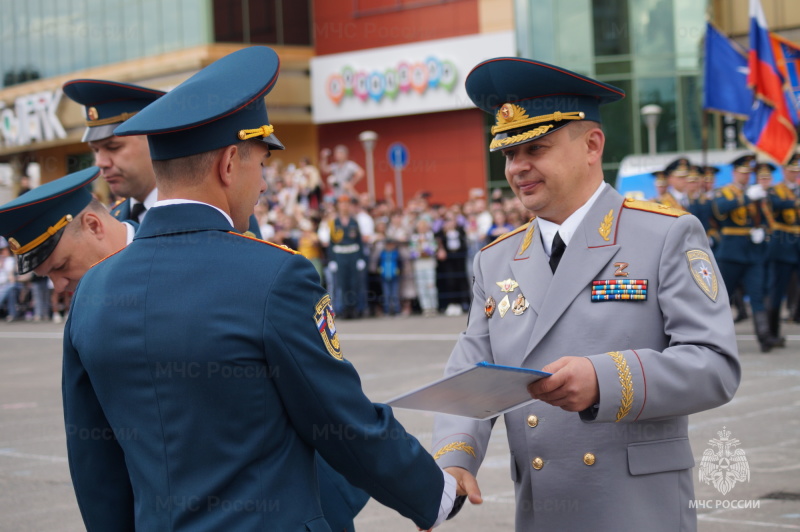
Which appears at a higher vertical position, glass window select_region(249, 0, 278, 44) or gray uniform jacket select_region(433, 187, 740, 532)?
glass window select_region(249, 0, 278, 44)

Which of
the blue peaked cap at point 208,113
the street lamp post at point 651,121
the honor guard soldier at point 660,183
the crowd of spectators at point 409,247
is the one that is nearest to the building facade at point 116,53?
the crowd of spectators at point 409,247

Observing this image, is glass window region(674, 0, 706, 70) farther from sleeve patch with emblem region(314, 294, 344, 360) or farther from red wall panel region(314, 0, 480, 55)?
sleeve patch with emblem region(314, 294, 344, 360)

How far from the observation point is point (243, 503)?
2.38 m

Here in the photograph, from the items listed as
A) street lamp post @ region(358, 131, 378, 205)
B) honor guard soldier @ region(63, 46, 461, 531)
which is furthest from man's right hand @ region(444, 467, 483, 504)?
street lamp post @ region(358, 131, 378, 205)

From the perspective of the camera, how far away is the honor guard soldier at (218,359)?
2373 mm

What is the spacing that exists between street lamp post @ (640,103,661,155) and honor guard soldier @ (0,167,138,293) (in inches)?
881

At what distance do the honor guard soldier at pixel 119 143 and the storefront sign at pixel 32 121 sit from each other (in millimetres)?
32659

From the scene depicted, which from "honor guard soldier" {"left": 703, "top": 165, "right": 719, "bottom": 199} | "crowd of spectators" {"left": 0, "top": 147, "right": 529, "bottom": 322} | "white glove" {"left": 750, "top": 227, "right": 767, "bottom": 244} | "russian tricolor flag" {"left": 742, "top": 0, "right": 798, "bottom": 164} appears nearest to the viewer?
"white glove" {"left": 750, "top": 227, "right": 767, "bottom": 244}

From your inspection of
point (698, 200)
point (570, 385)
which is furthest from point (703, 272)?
point (698, 200)

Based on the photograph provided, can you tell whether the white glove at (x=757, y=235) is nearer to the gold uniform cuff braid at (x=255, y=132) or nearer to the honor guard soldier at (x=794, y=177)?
the honor guard soldier at (x=794, y=177)

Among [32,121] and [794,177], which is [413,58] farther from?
[794,177]

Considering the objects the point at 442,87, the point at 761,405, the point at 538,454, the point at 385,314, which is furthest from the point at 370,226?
the point at 538,454

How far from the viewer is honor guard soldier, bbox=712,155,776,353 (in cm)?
1294

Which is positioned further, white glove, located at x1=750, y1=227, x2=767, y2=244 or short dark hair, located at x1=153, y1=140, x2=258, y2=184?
white glove, located at x1=750, y1=227, x2=767, y2=244
